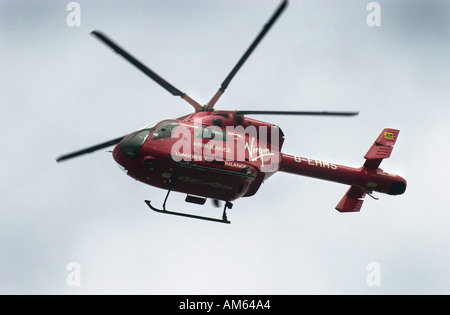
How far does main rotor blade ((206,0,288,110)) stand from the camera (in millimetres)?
12097

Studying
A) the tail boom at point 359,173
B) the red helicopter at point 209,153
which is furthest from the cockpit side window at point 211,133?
the tail boom at point 359,173

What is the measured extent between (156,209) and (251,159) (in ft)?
8.68

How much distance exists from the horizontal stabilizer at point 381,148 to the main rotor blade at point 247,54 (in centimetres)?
466

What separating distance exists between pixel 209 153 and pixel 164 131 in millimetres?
1176

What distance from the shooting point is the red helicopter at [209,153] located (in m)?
13.4

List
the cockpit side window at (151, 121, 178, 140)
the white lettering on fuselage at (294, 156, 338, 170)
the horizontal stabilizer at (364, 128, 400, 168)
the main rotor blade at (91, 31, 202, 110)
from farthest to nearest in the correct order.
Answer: the horizontal stabilizer at (364, 128, 400, 168) → the white lettering on fuselage at (294, 156, 338, 170) → the cockpit side window at (151, 121, 178, 140) → the main rotor blade at (91, 31, 202, 110)

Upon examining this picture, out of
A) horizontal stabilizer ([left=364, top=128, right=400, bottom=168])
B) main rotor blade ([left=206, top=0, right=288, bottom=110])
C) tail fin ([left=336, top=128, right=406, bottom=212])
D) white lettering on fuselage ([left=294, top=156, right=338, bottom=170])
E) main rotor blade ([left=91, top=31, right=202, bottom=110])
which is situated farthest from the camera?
horizontal stabilizer ([left=364, top=128, right=400, bottom=168])

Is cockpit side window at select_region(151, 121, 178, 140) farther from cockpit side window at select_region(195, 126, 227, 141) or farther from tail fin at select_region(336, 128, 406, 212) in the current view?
tail fin at select_region(336, 128, 406, 212)

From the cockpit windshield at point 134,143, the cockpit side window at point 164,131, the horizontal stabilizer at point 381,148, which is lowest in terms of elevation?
the cockpit windshield at point 134,143

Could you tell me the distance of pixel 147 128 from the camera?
13836 mm

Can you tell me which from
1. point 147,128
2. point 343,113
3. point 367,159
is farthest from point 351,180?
point 147,128

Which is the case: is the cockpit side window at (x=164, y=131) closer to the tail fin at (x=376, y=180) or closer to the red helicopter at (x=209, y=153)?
the red helicopter at (x=209, y=153)

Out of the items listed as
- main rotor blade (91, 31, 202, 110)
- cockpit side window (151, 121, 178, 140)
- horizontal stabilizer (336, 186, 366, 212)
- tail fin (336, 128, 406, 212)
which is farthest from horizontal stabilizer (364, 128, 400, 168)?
cockpit side window (151, 121, 178, 140)

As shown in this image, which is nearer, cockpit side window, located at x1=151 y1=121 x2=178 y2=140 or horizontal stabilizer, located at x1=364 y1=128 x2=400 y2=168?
cockpit side window, located at x1=151 y1=121 x2=178 y2=140
